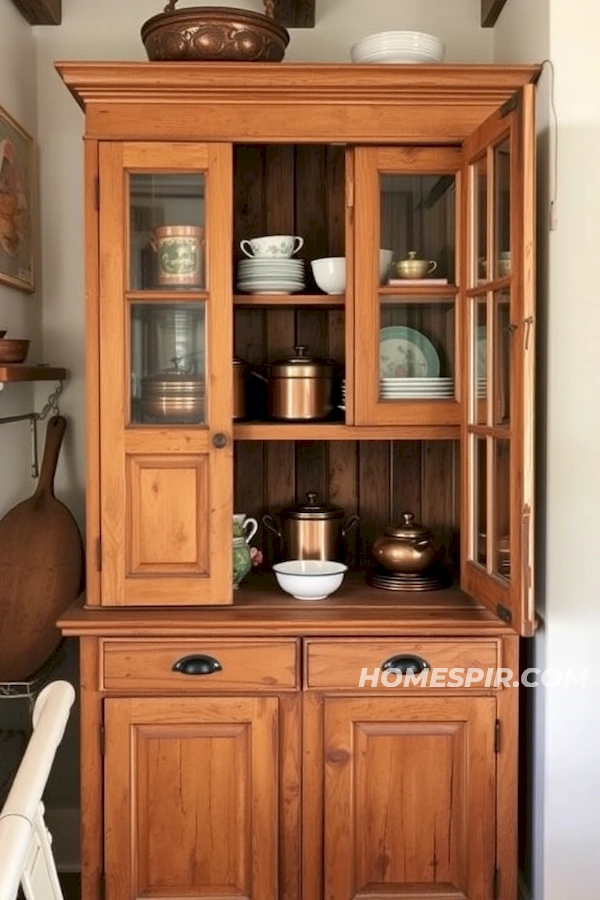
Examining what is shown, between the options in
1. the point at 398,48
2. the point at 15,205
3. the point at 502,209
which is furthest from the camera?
the point at 15,205

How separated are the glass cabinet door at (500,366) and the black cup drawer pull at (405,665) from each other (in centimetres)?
21

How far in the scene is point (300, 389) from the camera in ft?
8.46

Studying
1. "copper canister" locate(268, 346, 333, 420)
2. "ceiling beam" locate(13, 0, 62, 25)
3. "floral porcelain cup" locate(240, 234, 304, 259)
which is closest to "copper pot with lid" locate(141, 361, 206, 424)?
"copper canister" locate(268, 346, 333, 420)

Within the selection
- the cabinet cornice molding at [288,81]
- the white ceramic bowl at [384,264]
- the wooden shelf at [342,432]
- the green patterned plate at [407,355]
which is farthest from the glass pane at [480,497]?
the cabinet cornice molding at [288,81]

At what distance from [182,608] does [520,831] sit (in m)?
1.05

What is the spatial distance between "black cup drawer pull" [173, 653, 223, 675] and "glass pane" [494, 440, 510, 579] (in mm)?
677

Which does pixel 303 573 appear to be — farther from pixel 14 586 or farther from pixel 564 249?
pixel 564 249

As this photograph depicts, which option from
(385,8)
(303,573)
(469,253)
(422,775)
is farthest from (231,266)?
(422,775)

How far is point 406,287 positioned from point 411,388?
0.81 ft

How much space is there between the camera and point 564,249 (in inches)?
87.9

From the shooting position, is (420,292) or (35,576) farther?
(35,576)

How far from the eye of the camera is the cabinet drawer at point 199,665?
2.32m

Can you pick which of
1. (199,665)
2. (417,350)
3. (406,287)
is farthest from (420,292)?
(199,665)

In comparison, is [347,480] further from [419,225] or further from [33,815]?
[33,815]
